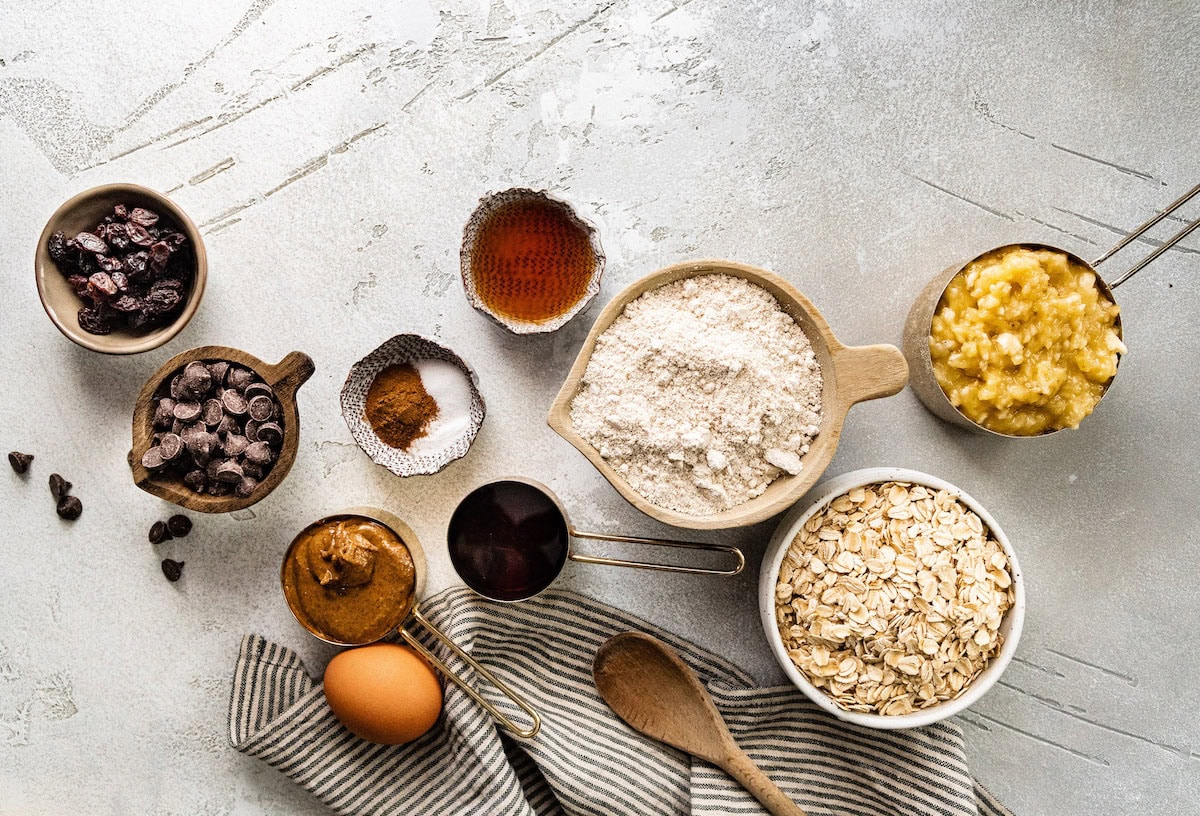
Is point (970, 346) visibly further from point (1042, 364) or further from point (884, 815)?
point (884, 815)

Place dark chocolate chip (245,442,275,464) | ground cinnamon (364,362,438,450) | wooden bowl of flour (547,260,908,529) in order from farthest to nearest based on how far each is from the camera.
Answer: ground cinnamon (364,362,438,450), dark chocolate chip (245,442,275,464), wooden bowl of flour (547,260,908,529)

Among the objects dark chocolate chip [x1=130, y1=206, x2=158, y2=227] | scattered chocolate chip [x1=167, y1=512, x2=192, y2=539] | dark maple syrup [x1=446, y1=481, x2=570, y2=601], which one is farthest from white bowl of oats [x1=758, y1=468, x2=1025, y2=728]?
dark chocolate chip [x1=130, y1=206, x2=158, y2=227]

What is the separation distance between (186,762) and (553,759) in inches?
31.9

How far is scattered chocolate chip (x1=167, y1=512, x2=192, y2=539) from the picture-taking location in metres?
1.68

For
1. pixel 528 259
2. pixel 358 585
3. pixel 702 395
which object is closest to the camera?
pixel 702 395

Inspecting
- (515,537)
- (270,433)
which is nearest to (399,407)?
→ (270,433)

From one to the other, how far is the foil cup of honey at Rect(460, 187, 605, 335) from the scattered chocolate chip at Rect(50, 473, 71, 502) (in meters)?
0.97

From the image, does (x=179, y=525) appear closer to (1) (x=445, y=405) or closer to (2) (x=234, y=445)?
(2) (x=234, y=445)

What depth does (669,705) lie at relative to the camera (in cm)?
162

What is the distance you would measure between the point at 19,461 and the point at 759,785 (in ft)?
5.54

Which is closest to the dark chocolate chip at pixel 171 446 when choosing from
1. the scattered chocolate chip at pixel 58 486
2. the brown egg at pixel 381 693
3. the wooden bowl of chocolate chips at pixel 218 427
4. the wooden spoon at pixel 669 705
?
the wooden bowl of chocolate chips at pixel 218 427

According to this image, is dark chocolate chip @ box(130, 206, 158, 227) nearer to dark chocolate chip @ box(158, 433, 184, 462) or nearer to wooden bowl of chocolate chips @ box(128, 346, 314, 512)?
wooden bowl of chocolate chips @ box(128, 346, 314, 512)

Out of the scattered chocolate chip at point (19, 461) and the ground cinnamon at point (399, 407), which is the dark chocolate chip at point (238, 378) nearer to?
the ground cinnamon at point (399, 407)

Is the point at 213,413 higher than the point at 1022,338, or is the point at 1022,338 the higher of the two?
the point at 213,413
